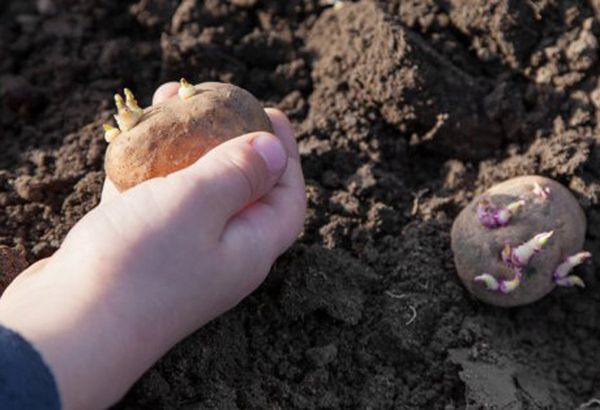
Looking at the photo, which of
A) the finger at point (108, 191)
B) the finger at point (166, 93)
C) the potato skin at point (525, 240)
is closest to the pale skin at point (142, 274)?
the finger at point (108, 191)

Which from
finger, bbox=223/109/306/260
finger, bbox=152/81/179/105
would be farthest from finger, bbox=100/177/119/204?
finger, bbox=223/109/306/260

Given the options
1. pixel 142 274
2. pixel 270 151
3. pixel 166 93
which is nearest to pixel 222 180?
pixel 270 151

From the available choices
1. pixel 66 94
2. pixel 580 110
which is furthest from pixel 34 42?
pixel 580 110

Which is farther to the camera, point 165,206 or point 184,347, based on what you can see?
point 184,347

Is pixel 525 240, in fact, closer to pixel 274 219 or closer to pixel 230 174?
pixel 274 219

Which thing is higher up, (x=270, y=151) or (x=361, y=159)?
(x=270, y=151)

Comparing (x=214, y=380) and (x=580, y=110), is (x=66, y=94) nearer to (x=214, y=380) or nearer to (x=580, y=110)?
(x=214, y=380)
